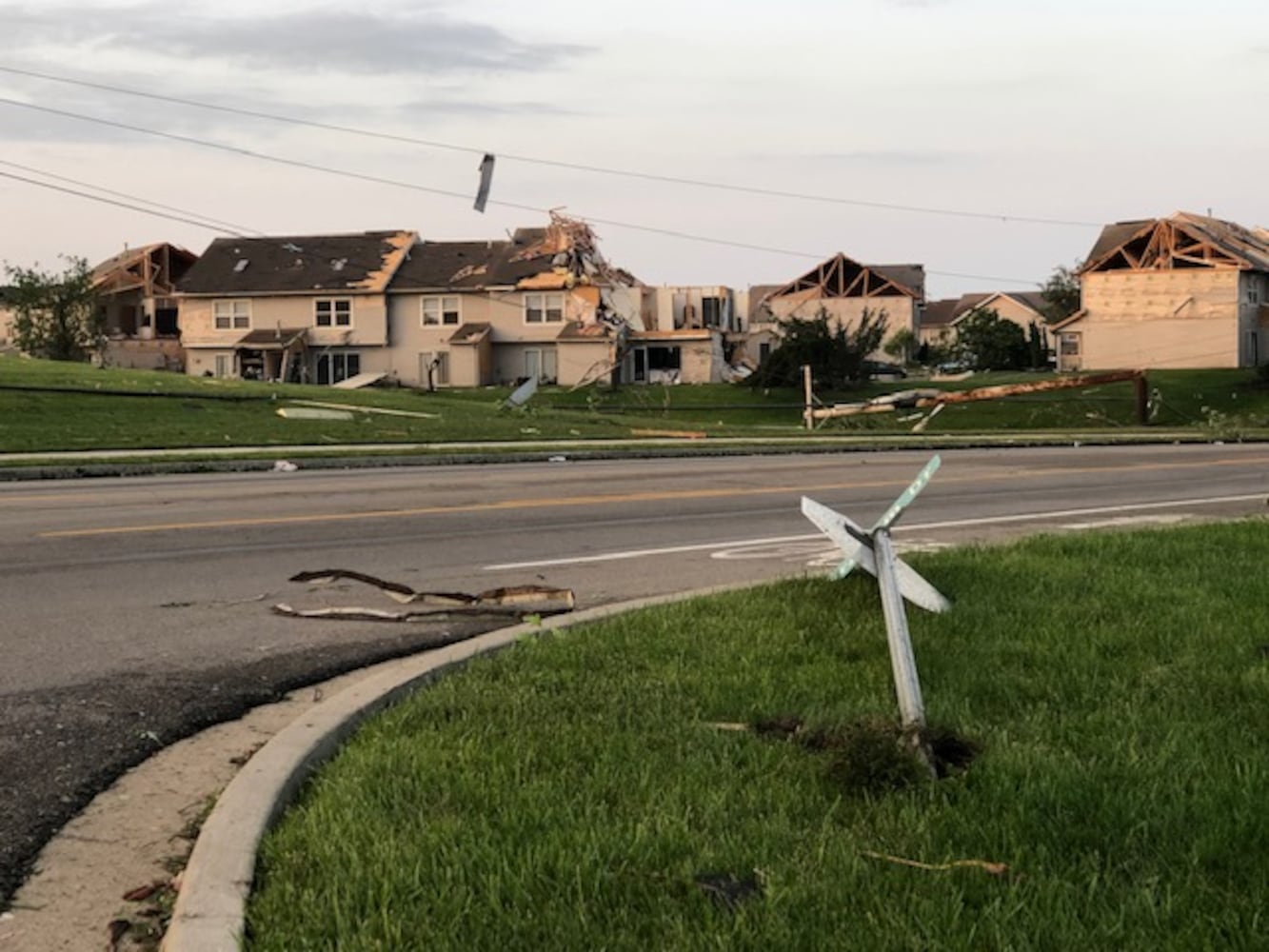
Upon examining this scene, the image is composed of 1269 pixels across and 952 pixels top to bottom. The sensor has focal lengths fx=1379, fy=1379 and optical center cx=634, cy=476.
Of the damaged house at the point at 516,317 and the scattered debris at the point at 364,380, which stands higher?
the damaged house at the point at 516,317

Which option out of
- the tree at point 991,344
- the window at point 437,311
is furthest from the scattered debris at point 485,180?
the tree at point 991,344

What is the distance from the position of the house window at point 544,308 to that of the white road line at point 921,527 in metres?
48.4

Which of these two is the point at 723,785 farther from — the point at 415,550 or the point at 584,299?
the point at 584,299

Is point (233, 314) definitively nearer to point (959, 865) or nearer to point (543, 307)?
point (543, 307)

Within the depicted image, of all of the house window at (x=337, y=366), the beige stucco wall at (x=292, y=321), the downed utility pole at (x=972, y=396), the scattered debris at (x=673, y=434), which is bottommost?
the scattered debris at (x=673, y=434)

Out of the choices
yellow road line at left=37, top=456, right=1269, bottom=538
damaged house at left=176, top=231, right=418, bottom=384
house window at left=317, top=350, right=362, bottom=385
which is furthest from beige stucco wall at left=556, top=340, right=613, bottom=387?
yellow road line at left=37, top=456, right=1269, bottom=538

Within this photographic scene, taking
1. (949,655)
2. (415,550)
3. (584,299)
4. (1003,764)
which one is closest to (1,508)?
(415,550)

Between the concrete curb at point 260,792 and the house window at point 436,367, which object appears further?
the house window at point 436,367

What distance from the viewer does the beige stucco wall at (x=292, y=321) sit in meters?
63.9

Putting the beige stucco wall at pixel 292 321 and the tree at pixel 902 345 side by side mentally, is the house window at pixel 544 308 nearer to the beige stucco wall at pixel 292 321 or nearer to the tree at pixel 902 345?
the beige stucco wall at pixel 292 321

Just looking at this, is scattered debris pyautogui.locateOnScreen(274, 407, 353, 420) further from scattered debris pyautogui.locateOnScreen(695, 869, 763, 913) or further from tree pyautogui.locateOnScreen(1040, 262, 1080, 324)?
tree pyautogui.locateOnScreen(1040, 262, 1080, 324)

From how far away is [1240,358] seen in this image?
64500 mm

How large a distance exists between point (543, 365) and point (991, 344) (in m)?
32.5

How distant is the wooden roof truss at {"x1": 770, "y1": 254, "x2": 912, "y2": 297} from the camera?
3209 inches
